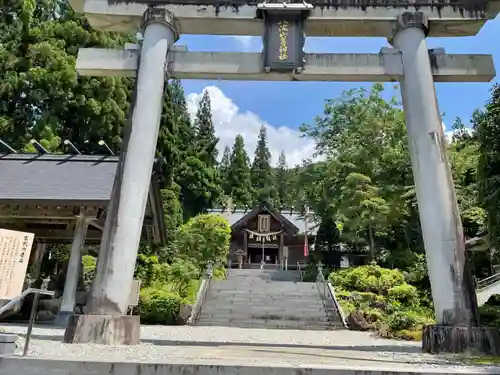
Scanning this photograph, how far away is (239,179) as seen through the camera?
51.4 m

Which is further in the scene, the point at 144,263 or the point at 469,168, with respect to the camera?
the point at 469,168

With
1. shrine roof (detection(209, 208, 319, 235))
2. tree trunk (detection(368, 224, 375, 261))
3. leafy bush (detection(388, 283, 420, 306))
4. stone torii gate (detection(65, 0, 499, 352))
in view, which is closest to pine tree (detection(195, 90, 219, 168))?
shrine roof (detection(209, 208, 319, 235))

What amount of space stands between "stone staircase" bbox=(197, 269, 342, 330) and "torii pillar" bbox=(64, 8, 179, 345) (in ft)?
26.9

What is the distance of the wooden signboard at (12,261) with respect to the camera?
4.55 meters

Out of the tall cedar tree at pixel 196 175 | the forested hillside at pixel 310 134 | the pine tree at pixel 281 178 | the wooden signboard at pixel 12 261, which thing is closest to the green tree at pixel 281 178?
→ the pine tree at pixel 281 178

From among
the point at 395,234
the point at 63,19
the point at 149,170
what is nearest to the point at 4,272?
the point at 149,170

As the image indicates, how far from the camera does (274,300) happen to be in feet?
57.0

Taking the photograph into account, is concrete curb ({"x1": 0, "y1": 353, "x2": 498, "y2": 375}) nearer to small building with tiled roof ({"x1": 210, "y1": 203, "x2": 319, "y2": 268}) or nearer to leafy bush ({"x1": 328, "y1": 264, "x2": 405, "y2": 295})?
leafy bush ({"x1": 328, "y1": 264, "x2": 405, "y2": 295})

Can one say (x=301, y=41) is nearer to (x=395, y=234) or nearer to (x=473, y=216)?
(x=473, y=216)

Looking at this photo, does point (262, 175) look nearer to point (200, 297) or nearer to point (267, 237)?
point (267, 237)

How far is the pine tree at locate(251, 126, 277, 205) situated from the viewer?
178ft

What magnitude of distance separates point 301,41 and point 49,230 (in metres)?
11.2

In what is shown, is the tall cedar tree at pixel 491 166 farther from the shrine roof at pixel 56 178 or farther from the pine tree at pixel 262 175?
the pine tree at pixel 262 175

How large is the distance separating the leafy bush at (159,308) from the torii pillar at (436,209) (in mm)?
9826
